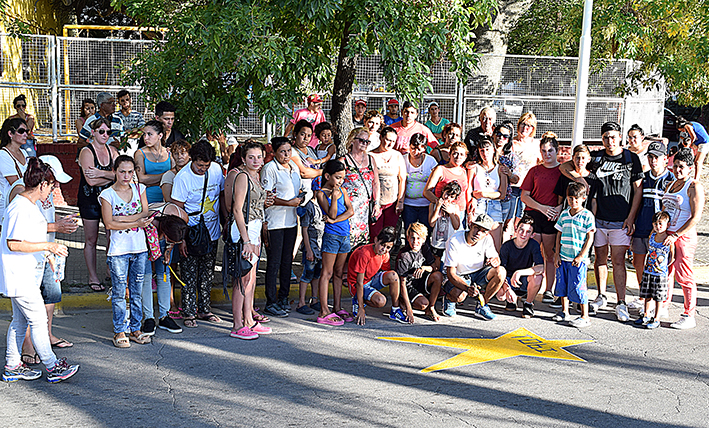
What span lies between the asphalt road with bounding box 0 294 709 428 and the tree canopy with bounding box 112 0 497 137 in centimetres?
261

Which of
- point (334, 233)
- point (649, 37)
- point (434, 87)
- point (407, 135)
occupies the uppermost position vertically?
point (649, 37)

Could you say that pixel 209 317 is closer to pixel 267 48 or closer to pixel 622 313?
pixel 267 48

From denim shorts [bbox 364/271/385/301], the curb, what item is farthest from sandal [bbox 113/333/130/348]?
denim shorts [bbox 364/271/385/301]

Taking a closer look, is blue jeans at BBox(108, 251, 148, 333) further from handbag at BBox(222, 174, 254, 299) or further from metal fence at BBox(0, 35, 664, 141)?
metal fence at BBox(0, 35, 664, 141)

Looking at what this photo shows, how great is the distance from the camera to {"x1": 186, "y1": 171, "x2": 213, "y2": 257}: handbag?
6945 mm

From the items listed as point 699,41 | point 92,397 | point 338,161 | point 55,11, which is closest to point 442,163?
point 338,161

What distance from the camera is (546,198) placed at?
809 cm

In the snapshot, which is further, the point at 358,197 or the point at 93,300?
the point at 93,300

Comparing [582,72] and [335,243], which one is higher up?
[582,72]

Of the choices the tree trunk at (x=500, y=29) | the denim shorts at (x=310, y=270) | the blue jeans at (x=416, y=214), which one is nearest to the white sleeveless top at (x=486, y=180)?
the blue jeans at (x=416, y=214)

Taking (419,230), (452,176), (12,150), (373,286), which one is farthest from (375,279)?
(12,150)

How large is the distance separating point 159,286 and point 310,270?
1.64 m

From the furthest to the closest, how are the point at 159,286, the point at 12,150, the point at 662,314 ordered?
1. the point at 662,314
2. the point at 12,150
3. the point at 159,286

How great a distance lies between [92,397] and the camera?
5.33 metres
